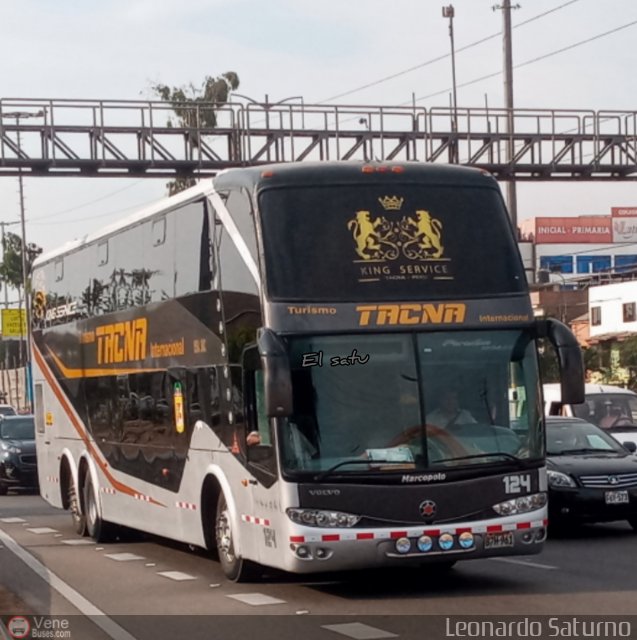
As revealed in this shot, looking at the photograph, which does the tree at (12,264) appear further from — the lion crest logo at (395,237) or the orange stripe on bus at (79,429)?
the lion crest logo at (395,237)

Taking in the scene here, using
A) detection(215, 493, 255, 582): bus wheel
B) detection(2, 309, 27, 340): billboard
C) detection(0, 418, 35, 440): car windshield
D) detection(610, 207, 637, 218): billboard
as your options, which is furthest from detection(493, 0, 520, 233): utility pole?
detection(610, 207, 637, 218): billboard

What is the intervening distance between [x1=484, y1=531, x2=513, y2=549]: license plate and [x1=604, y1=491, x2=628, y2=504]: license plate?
5540mm

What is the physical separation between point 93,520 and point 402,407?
8355 mm

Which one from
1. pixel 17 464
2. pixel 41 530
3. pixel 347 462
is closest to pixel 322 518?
pixel 347 462

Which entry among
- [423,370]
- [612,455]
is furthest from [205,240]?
[612,455]

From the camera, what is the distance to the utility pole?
150 ft

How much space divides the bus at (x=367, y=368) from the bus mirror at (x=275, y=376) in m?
0.01

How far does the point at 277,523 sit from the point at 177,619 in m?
1.22

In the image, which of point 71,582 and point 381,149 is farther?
point 381,149

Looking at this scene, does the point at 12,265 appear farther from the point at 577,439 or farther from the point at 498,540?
the point at 498,540

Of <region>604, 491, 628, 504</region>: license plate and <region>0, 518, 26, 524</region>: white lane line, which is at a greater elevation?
<region>604, 491, 628, 504</region>: license plate

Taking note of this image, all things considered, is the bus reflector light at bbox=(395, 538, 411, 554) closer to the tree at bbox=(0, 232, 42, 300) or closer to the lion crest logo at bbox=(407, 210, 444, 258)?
the lion crest logo at bbox=(407, 210, 444, 258)

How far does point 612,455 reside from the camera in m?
19.3

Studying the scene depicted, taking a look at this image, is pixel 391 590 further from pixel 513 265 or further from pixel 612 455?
pixel 612 455
